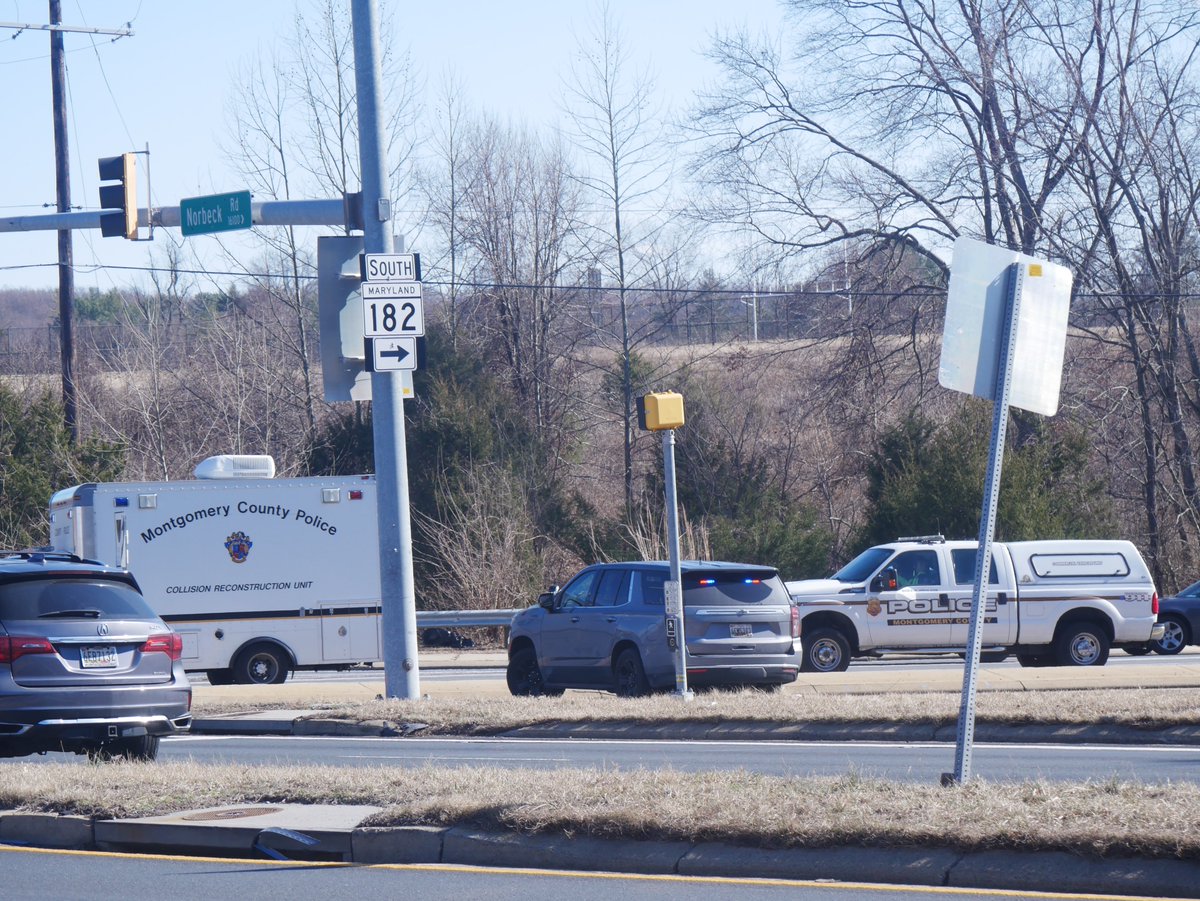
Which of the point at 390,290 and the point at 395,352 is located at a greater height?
the point at 390,290

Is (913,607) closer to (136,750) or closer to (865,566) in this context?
(865,566)

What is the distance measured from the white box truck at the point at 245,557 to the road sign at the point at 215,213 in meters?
5.79

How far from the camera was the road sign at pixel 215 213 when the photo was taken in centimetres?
1670

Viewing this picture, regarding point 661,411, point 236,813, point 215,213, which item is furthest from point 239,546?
point 236,813

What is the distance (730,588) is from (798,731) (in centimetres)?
347

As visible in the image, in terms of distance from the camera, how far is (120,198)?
16.5m

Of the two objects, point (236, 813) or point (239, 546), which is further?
point (239, 546)

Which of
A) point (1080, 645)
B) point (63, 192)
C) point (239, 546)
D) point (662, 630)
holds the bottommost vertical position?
point (1080, 645)

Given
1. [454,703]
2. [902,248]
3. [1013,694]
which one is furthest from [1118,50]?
[454,703]

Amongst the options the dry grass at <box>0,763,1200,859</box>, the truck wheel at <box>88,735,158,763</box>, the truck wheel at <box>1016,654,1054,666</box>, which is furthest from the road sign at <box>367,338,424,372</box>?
the truck wheel at <box>1016,654,1054,666</box>

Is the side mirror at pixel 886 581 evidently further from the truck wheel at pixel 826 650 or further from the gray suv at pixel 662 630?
the gray suv at pixel 662 630

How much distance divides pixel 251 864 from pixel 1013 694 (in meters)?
9.77

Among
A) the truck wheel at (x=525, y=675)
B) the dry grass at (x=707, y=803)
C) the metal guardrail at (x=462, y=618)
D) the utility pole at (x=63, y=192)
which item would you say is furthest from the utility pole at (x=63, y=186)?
the dry grass at (x=707, y=803)

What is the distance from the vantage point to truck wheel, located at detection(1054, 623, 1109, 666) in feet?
69.7
